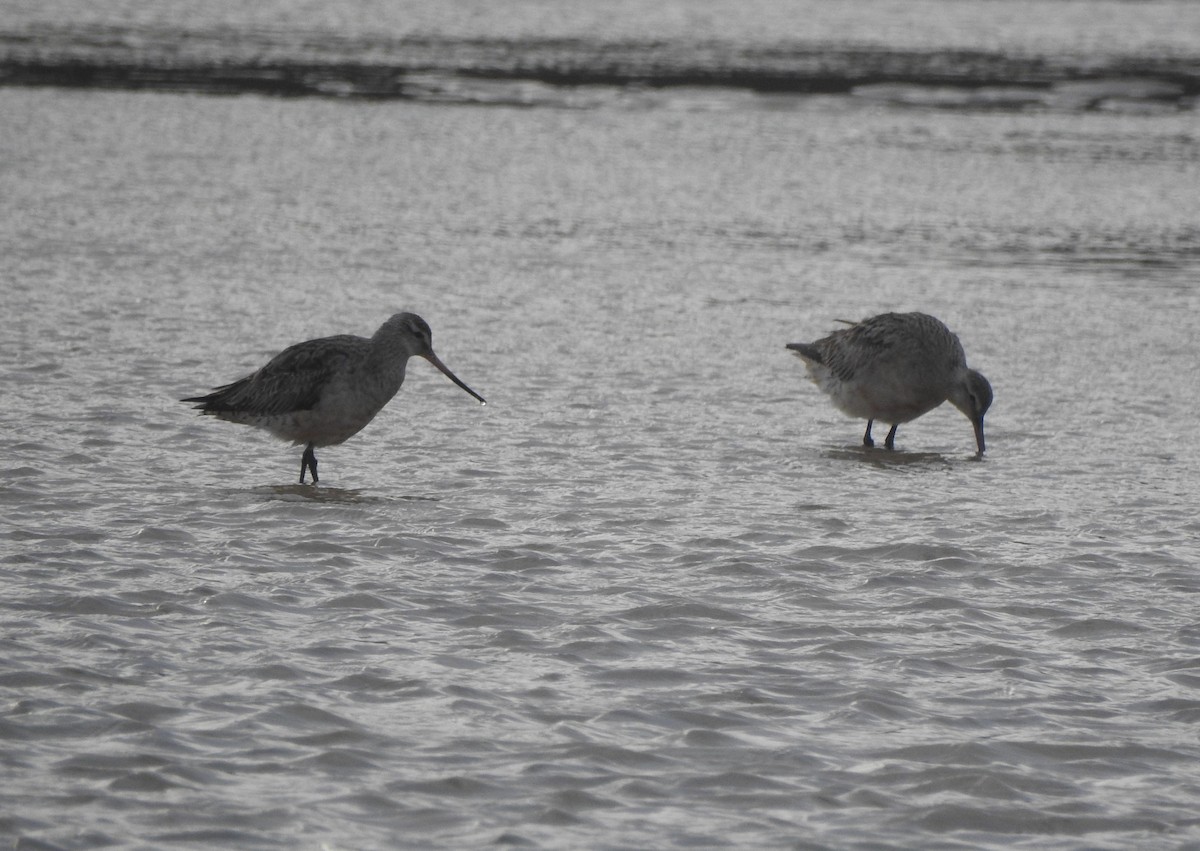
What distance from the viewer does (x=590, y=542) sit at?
7.66m

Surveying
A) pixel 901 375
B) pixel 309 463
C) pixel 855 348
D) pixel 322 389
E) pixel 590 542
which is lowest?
pixel 590 542

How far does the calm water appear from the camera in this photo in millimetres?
5125

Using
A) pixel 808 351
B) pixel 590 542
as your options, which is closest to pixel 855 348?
pixel 808 351

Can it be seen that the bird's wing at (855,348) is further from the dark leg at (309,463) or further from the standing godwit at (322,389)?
the dark leg at (309,463)

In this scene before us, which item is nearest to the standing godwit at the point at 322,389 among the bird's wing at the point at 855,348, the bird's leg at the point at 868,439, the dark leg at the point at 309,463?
the dark leg at the point at 309,463

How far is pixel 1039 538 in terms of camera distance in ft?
26.0

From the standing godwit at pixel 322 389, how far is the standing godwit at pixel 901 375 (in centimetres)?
263

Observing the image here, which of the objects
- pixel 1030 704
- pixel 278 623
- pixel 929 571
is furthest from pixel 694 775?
pixel 929 571

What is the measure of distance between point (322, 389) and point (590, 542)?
71.6 inches

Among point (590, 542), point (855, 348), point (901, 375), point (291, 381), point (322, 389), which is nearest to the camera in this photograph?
point (590, 542)

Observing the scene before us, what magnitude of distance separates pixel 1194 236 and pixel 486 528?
1120cm

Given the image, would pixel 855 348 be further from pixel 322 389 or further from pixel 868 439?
pixel 322 389

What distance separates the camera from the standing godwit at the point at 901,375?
33.0 feet

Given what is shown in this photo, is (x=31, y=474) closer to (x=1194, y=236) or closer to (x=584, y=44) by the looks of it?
(x=1194, y=236)
